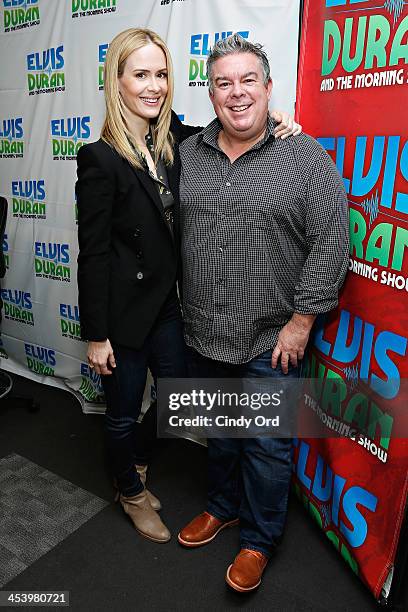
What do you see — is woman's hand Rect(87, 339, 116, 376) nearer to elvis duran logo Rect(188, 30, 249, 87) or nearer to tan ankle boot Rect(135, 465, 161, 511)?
tan ankle boot Rect(135, 465, 161, 511)

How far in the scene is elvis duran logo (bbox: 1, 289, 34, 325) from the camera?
3221 millimetres

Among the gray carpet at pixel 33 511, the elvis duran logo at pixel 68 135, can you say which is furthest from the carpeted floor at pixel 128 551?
the elvis duran logo at pixel 68 135

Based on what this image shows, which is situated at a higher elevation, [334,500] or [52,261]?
[52,261]

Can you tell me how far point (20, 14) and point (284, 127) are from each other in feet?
6.45

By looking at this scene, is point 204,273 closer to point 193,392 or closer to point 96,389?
point 193,392

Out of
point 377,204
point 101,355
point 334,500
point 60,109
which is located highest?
point 60,109

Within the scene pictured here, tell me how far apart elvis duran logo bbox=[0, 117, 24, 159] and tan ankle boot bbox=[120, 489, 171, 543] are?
2009mm

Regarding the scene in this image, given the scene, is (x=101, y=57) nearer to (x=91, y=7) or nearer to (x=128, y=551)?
(x=91, y=7)

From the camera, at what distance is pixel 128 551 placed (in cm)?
187

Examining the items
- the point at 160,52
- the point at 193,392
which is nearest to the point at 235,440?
the point at 193,392

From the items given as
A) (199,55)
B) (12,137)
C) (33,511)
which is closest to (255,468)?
(33,511)

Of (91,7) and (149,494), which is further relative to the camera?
(91,7)

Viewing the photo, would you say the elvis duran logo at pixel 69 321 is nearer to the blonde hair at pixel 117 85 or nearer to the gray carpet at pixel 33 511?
the gray carpet at pixel 33 511

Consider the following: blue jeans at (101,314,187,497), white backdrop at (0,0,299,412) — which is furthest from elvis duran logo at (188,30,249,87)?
blue jeans at (101,314,187,497)
